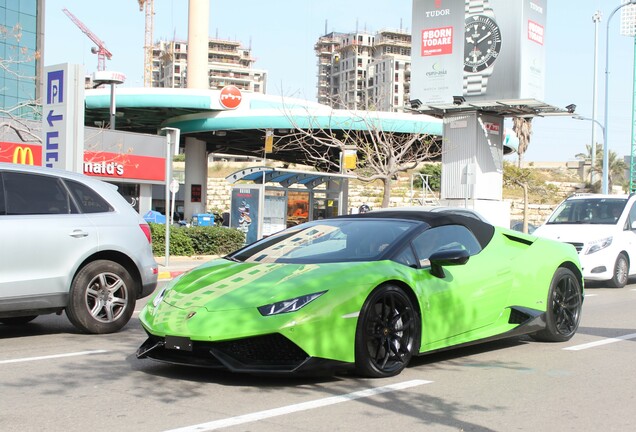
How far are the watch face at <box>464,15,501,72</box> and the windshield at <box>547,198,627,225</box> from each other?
55.7ft

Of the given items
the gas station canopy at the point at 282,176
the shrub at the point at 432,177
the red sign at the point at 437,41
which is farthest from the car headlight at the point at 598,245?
the shrub at the point at 432,177

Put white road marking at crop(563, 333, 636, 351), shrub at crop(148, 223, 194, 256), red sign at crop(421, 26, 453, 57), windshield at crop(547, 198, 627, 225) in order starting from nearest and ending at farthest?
white road marking at crop(563, 333, 636, 351) → windshield at crop(547, 198, 627, 225) → shrub at crop(148, 223, 194, 256) → red sign at crop(421, 26, 453, 57)

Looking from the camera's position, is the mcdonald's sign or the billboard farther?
the billboard

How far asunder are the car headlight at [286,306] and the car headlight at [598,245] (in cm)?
Result: 1022

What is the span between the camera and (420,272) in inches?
251

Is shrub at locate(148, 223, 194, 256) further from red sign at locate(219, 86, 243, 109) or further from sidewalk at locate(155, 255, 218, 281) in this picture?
red sign at locate(219, 86, 243, 109)

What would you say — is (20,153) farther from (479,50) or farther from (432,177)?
(432,177)

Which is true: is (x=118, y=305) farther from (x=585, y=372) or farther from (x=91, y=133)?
(x=91, y=133)

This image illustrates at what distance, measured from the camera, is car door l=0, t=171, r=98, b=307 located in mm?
7461

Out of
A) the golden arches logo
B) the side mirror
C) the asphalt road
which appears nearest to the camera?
the asphalt road

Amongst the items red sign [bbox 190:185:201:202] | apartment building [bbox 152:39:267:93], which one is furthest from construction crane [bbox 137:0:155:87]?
red sign [bbox 190:185:201:202]

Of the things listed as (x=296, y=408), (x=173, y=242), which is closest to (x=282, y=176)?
(x=173, y=242)

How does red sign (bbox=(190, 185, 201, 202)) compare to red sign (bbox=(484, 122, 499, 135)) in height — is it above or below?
below

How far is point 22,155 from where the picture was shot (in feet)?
99.9
